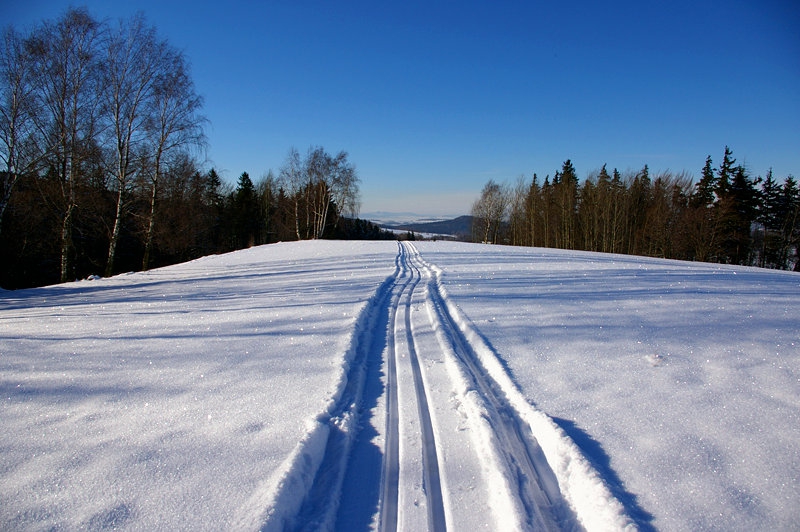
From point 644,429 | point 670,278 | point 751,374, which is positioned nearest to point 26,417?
point 644,429

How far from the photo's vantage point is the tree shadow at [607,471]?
69.1 inches

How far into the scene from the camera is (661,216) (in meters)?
28.6

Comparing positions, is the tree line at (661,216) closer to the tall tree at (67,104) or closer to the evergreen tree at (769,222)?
the evergreen tree at (769,222)

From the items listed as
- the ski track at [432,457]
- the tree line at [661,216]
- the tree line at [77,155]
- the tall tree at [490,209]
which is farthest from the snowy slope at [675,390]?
the tall tree at [490,209]

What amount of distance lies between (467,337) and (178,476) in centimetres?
349

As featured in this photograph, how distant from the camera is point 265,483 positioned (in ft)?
6.44

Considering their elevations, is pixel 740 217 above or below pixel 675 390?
above

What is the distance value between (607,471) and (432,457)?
1091mm

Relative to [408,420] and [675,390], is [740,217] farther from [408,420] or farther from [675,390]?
[408,420]

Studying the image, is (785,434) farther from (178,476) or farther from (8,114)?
(8,114)

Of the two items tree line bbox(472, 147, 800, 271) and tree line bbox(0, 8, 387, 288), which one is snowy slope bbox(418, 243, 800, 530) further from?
tree line bbox(472, 147, 800, 271)

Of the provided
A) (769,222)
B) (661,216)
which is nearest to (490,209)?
(661,216)

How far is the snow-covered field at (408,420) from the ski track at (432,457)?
1 centimetres

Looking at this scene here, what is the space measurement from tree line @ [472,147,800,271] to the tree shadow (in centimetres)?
3160
